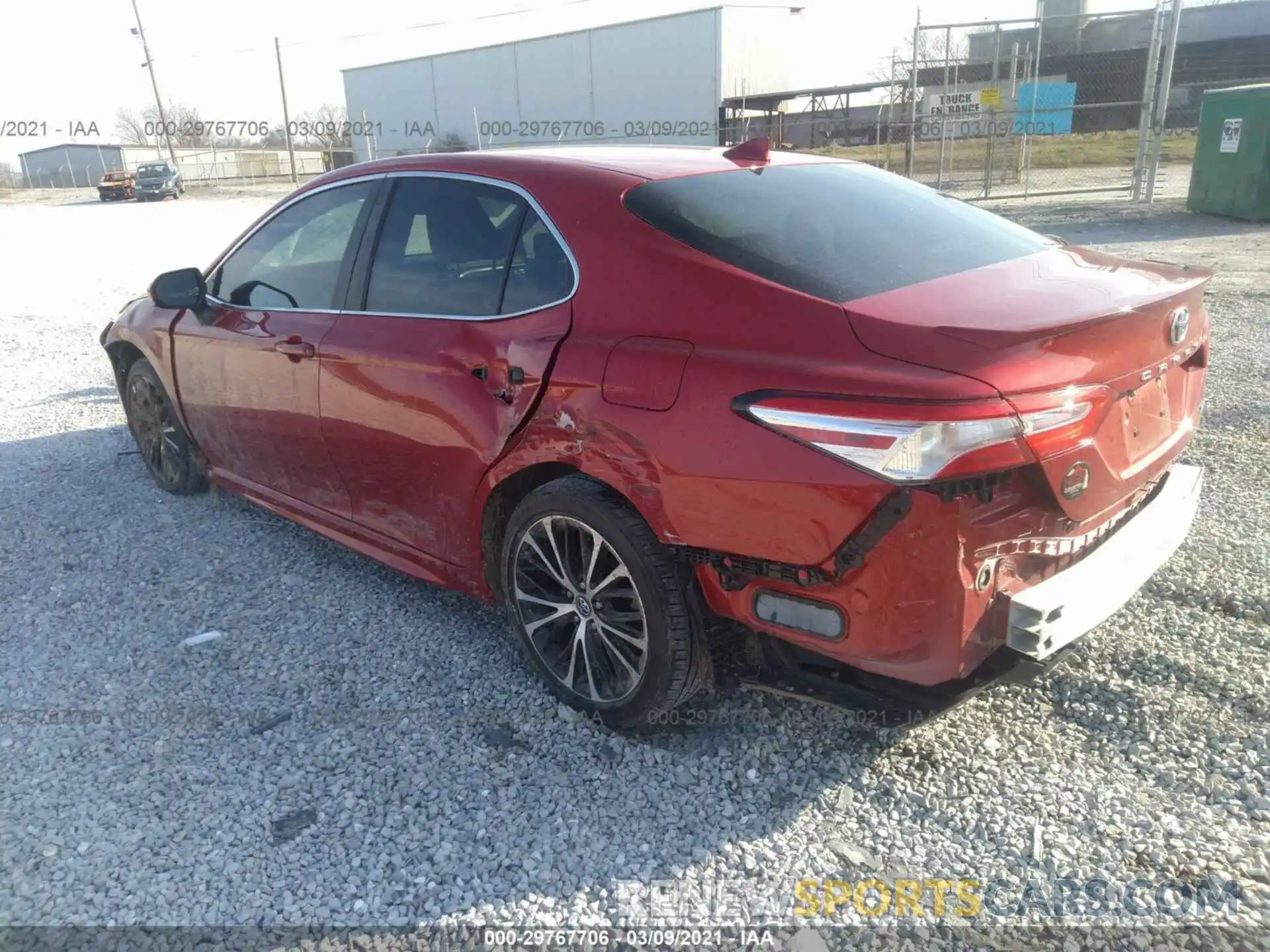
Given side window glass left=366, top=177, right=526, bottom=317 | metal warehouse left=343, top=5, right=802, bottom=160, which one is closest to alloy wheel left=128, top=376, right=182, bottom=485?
side window glass left=366, top=177, right=526, bottom=317

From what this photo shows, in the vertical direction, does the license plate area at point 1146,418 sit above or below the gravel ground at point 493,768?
above

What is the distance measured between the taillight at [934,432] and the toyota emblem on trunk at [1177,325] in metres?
0.60

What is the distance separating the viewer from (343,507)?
12.5 feet

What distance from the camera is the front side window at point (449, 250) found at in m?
3.09

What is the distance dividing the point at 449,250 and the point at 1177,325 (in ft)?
7.64

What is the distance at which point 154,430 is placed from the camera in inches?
203

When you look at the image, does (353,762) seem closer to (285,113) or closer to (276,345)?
(276,345)

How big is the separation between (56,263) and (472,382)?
17.3 metres

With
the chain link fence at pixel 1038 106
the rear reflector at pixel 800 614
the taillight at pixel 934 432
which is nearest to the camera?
the taillight at pixel 934 432

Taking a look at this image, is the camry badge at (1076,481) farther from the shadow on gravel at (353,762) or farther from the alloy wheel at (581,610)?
the alloy wheel at (581,610)

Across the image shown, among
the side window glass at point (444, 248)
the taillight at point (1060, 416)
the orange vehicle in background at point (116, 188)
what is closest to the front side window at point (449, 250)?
the side window glass at point (444, 248)

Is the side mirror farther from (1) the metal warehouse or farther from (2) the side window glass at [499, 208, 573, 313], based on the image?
(1) the metal warehouse

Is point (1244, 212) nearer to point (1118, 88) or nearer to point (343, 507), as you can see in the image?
point (343, 507)

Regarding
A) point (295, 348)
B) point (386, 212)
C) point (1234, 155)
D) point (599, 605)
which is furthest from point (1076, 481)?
point (1234, 155)
